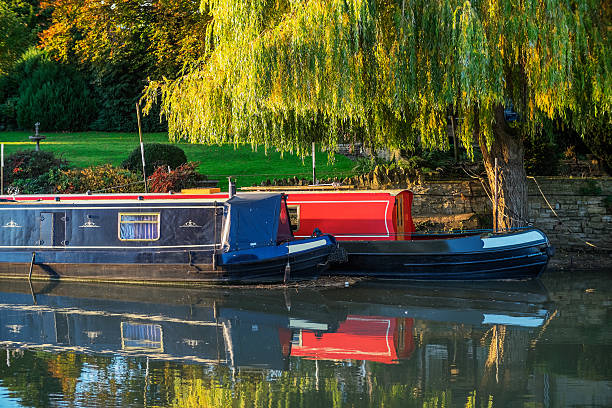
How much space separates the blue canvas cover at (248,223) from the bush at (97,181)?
6808 mm

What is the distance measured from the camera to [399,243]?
55.7 ft

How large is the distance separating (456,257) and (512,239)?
46.4 inches

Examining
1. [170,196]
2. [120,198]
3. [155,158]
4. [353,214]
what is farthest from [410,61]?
[155,158]

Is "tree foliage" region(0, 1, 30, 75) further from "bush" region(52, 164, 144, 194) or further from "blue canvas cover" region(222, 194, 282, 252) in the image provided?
"blue canvas cover" region(222, 194, 282, 252)

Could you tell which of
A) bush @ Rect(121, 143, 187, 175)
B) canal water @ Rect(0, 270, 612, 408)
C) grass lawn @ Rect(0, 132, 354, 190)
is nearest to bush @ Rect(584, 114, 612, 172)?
canal water @ Rect(0, 270, 612, 408)

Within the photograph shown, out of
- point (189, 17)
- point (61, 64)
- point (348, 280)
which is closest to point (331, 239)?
point (348, 280)

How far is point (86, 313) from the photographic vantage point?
13.9 meters

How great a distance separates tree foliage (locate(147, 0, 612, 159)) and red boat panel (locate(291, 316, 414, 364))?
15.9 ft

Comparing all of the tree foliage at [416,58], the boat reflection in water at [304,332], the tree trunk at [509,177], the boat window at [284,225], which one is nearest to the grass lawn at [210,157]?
the boat window at [284,225]

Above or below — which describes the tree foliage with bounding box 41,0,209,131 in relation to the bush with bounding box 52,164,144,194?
above

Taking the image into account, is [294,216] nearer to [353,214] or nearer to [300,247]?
[353,214]

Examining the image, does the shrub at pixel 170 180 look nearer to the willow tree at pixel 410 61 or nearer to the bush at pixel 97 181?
the bush at pixel 97 181

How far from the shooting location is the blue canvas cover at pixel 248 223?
16188 mm

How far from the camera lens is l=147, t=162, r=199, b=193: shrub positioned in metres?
22.1
